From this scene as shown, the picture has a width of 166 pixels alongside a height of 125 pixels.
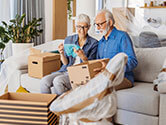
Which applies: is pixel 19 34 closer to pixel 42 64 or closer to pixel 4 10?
pixel 4 10

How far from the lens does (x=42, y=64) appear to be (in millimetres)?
2848

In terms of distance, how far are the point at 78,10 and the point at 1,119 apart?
4.39 metres

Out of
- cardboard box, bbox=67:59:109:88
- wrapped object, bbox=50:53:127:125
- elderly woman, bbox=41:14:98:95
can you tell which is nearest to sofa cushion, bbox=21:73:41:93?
elderly woman, bbox=41:14:98:95

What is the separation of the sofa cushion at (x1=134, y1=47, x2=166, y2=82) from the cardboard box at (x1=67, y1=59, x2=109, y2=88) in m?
0.59

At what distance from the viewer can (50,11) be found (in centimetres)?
518

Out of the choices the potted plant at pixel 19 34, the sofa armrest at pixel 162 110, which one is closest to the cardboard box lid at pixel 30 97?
the sofa armrest at pixel 162 110

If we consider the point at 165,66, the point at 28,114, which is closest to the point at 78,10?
A: the point at 165,66

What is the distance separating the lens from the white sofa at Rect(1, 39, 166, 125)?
2004 mm

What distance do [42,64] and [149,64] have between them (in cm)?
117

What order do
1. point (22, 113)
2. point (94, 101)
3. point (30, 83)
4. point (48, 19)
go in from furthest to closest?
point (48, 19) < point (30, 83) < point (22, 113) < point (94, 101)

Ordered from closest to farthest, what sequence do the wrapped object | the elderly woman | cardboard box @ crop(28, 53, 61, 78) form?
the wrapped object → the elderly woman → cardboard box @ crop(28, 53, 61, 78)

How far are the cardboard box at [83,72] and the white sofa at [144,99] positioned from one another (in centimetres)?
30

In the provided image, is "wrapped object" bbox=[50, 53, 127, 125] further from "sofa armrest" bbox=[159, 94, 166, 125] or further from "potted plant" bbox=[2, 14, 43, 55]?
"potted plant" bbox=[2, 14, 43, 55]

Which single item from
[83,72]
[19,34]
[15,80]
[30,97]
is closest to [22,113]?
[30,97]
